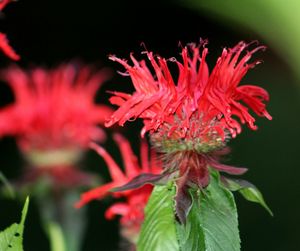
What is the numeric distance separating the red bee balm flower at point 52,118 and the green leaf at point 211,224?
1265 millimetres

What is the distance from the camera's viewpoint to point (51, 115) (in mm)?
2723

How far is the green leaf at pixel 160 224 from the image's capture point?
1.34m

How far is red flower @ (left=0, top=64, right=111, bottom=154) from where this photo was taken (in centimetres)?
267

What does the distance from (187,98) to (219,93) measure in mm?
52

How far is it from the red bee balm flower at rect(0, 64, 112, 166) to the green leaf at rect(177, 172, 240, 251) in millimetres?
1265

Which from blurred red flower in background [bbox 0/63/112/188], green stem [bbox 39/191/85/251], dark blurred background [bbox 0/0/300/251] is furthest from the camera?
dark blurred background [bbox 0/0/300/251]

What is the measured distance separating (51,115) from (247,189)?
4.47 ft

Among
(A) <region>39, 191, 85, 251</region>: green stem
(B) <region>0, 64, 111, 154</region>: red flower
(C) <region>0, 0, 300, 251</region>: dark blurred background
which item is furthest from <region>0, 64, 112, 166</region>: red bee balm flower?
(C) <region>0, 0, 300, 251</region>: dark blurred background

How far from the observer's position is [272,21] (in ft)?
13.3

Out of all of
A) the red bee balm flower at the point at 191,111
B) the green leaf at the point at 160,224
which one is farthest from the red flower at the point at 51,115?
the green leaf at the point at 160,224

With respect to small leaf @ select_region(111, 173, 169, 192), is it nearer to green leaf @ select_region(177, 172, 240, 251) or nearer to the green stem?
green leaf @ select_region(177, 172, 240, 251)

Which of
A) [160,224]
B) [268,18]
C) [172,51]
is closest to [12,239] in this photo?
[160,224]

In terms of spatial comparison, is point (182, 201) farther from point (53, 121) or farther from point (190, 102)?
point (53, 121)

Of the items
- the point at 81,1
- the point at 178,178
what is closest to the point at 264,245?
the point at 81,1
